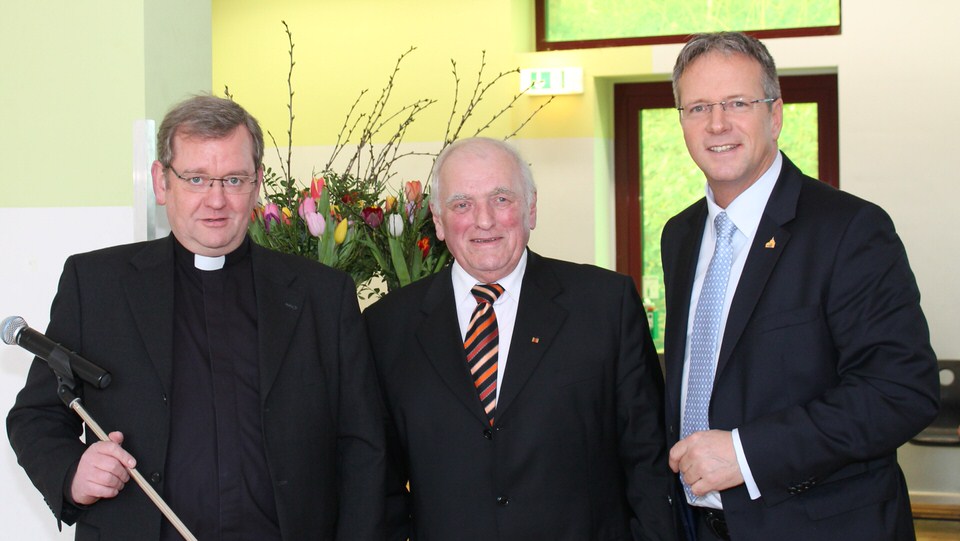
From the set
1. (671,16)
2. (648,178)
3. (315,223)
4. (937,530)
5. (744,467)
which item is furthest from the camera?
(648,178)

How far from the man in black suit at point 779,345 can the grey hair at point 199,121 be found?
3.33 ft

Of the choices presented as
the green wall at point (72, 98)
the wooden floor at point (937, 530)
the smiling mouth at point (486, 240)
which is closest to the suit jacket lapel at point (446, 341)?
the smiling mouth at point (486, 240)

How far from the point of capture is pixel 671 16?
644 centimetres

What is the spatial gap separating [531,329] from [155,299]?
0.84m

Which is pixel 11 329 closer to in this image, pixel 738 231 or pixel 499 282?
pixel 499 282

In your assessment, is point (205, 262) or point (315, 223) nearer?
point (205, 262)

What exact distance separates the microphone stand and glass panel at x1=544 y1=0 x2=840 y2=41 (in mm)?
5132

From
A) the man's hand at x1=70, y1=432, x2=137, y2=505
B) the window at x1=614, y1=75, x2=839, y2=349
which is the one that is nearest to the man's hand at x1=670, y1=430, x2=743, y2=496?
the man's hand at x1=70, y1=432, x2=137, y2=505

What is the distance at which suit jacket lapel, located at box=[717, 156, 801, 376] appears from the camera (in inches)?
86.5

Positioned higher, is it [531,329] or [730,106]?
[730,106]

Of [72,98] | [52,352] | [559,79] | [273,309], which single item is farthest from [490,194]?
[559,79]

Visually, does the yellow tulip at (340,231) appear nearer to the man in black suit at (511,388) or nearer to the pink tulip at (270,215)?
the pink tulip at (270,215)

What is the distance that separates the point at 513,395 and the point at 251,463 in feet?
1.97

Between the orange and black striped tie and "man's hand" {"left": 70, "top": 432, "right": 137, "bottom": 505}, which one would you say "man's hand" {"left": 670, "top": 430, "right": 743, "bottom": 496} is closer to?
the orange and black striped tie
